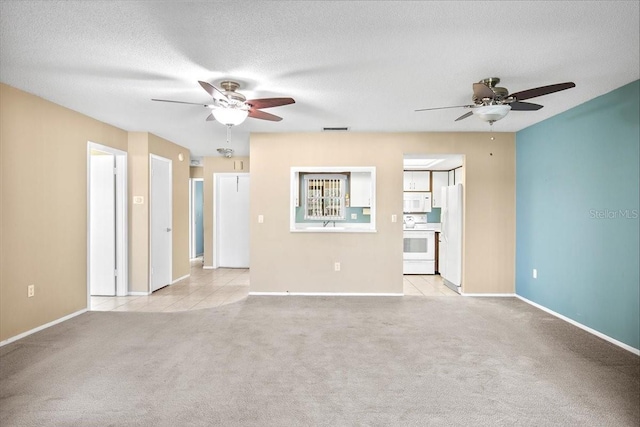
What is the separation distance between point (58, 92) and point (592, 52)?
4.57 m

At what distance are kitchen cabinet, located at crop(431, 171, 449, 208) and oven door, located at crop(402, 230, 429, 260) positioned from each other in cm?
92

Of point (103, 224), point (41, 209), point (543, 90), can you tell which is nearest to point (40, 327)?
point (41, 209)

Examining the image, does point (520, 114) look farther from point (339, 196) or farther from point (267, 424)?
point (267, 424)

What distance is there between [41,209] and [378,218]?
400 cm

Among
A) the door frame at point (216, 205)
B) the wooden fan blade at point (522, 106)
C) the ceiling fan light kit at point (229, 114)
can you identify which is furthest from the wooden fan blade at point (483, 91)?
the door frame at point (216, 205)

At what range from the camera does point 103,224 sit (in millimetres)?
5082

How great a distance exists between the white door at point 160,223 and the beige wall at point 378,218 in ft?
5.18

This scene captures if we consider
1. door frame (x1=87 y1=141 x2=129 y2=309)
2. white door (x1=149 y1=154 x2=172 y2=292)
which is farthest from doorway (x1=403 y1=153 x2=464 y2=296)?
door frame (x1=87 y1=141 x2=129 y2=309)

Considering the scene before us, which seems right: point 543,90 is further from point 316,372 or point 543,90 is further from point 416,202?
point 416,202

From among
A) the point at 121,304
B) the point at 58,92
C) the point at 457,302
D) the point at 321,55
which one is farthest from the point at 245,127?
the point at 457,302

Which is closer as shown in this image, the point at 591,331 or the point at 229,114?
the point at 229,114

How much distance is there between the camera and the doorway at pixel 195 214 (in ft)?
28.9

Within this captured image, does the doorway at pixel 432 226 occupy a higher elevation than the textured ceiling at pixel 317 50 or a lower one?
lower

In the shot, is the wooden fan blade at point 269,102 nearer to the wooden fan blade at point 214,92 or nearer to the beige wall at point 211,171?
the wooden fan blade at point 214,92
